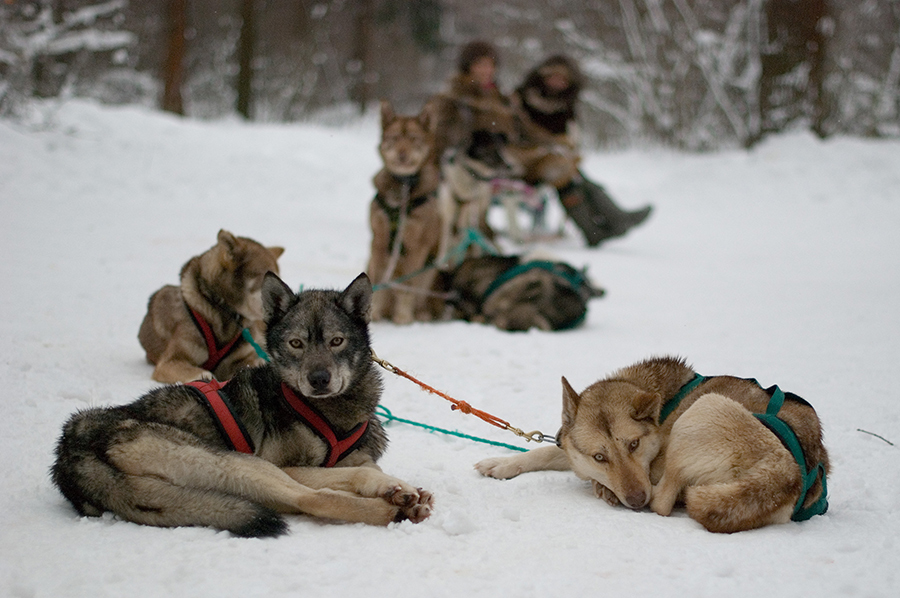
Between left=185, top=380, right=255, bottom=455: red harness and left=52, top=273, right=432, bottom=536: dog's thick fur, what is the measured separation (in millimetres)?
27

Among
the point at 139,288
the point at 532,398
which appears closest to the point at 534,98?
the point at 139,288

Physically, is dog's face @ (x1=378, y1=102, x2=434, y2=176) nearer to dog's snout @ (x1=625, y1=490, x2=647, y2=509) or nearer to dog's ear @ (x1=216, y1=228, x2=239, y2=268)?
dog's ear @ (x1=216, y1=228, x2=239, y2=268)

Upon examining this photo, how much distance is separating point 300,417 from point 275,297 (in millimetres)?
545

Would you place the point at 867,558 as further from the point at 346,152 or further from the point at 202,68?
the point at 202,68

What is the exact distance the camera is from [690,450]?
2.82 metres

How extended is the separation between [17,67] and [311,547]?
13.7 m

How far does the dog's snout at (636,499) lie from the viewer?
2857 mm

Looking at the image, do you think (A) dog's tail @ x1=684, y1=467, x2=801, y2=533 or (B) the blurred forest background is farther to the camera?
(B) the blurred forest background

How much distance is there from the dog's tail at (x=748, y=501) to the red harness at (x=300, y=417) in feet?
4.78

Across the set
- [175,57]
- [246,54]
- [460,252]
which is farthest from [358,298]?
[246,54]

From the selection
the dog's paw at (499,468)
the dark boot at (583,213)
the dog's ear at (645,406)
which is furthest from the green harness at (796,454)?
the dark boot at (583,213)

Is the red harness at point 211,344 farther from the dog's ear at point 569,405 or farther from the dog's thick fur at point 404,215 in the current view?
the dog's thick fur at point 404,215

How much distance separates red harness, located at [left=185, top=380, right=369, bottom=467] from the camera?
287 centimetres

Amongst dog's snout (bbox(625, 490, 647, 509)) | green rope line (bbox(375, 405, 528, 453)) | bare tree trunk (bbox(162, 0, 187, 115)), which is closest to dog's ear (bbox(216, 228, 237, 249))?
green rope line (bbox(375, 405, 528, 453))
